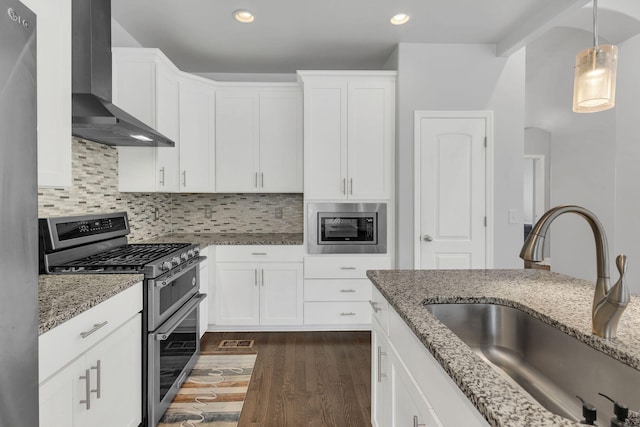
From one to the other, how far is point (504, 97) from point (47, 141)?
3.51 meters

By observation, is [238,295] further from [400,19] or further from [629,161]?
[629,161]

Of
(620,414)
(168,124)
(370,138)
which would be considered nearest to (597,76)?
(620,414)

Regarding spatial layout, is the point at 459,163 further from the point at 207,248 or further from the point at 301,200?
the point at 207,248

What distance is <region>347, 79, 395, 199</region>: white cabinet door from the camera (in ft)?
10.8

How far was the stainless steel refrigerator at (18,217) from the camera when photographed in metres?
0.79

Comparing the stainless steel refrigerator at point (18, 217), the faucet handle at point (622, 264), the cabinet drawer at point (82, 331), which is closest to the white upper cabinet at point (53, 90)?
the stainless steel refrigerator at point (18, 217)

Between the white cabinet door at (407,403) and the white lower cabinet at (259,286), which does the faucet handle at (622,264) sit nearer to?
the white cabinet door at (407,403)

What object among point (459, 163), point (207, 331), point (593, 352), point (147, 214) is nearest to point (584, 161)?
point (459, 163)

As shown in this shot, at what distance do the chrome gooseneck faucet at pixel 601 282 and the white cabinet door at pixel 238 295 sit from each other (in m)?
2.66

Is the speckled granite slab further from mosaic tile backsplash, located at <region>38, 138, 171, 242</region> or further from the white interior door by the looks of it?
the white interior door

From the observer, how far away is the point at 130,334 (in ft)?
5.67

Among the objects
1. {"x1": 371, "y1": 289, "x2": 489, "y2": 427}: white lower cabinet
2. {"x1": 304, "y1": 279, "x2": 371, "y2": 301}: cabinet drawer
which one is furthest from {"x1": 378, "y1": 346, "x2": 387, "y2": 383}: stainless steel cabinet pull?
{"x1": 304, "y1": 279, "x2": 371, "y2": 301}: cabinet drawer

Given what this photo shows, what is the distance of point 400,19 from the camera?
284 centimetres

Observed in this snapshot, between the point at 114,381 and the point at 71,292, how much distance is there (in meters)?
0.46
